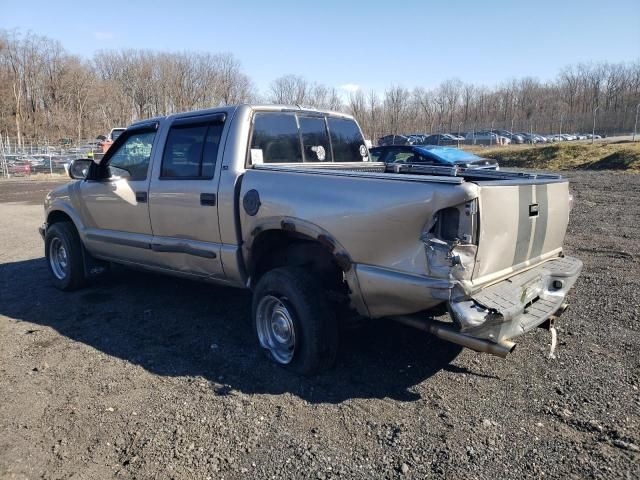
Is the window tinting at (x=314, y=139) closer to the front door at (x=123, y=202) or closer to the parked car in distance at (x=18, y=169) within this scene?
the front door at (x=123, y=202)

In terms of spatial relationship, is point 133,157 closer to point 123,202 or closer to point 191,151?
point 123,202

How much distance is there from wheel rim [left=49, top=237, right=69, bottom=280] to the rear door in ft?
7.07

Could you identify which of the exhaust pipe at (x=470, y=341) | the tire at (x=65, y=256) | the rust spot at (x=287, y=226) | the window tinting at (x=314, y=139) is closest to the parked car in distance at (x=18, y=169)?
the tire at (x=65, y=256)

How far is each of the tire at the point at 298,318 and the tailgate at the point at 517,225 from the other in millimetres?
1191

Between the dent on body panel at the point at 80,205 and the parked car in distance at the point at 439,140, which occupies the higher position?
the parked car in distance at the point at 439,140

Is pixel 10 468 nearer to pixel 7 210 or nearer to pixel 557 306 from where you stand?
pixel 557 306

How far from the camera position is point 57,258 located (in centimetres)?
648

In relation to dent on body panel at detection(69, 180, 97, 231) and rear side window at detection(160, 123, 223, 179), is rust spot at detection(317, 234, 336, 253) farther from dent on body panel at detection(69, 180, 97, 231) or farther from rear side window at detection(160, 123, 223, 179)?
dent on body panel at detection(69, 180, 97, 231)

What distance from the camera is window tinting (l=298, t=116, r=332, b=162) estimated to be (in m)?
4.92

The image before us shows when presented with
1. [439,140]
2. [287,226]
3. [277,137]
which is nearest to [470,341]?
[287,226]

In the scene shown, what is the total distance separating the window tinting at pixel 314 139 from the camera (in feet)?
16.1

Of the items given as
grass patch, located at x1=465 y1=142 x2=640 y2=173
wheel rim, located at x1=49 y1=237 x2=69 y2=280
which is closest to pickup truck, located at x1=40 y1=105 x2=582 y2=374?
wheel rim, located at x1=49 y1=237 x2=69 y2=280

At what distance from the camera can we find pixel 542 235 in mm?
3672

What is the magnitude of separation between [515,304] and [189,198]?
2.85m
